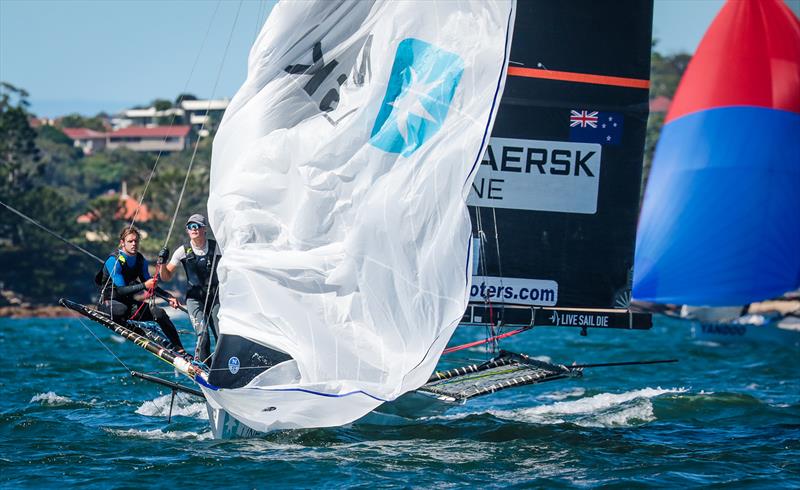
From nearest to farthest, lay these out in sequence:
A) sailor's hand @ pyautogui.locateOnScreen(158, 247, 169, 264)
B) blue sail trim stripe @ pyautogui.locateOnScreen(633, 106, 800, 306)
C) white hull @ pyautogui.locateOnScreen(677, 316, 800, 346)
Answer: sailor's hand @ pyautogui.locateOnScreen(158, 247, 169, 264), blue sail trim stripe @ pyautogui.locateOnScreen(633, 106, 800, 306), white hull @ pyautogui.locateOnScreen(677, 316, 800, 346)

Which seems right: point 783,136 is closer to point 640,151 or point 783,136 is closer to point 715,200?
point 715,200

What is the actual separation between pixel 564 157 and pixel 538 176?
0.93ft

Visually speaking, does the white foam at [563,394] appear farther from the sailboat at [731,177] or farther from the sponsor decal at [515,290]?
the sponsor decal at [515,290]

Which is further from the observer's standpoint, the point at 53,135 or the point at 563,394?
the point at 53,135

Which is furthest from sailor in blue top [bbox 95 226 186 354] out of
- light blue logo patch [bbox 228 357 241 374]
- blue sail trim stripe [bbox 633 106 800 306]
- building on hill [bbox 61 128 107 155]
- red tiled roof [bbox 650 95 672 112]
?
building on hill [bbox 61 128 107 155]

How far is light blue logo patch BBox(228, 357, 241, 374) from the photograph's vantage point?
26.2 feet

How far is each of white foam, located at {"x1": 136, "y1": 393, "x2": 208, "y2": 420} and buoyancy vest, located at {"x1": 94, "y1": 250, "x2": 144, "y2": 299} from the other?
1.52 meters

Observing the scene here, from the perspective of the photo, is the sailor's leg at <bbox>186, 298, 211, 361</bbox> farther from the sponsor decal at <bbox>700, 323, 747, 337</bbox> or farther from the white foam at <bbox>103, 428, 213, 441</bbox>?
the sponsor decal at <bbox>700, 323, 747, 337</bbox>

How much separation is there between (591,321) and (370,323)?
269cm

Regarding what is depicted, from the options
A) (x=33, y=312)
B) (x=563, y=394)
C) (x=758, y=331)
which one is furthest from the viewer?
(x=33, y=312)

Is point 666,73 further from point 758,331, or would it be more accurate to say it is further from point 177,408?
point 177,408

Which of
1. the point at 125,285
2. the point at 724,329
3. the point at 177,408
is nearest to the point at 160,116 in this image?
the point at 724,329

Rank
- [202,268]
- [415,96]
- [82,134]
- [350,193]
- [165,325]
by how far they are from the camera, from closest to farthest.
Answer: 1. [350,193]
2. [415,96]
3. [202,268]
4. [165,325]
5. [82,134]

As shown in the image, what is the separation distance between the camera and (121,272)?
949cm
